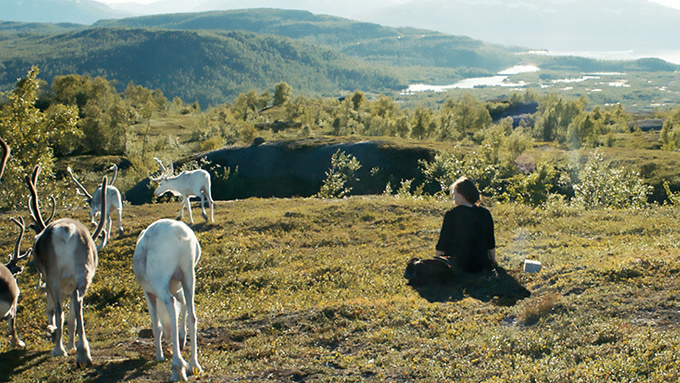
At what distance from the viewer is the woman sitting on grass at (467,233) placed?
13.1 meters

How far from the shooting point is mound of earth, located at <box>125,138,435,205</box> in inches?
2048

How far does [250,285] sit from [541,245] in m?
9.92

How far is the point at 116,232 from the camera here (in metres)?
24.7

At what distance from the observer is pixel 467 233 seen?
43.0 ft

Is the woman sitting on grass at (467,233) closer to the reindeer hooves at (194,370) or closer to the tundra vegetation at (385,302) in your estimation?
the tundra vegetation at (385,302)

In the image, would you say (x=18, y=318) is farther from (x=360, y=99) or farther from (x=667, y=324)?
(x=360, y=99)

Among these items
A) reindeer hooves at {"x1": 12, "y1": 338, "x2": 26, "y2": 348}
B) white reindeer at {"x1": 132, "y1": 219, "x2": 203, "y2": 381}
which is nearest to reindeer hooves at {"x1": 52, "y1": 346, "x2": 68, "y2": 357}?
reindeer hooves at {"x1": 12, "y1": 338, "x2": 26, "y2": 348}

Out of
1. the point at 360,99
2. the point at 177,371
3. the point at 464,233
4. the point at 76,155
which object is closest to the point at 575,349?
the point at 464,233

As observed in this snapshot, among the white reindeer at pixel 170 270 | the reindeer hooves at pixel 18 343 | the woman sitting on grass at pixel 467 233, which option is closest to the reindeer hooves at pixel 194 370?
the white reindeer at pixel 170 270

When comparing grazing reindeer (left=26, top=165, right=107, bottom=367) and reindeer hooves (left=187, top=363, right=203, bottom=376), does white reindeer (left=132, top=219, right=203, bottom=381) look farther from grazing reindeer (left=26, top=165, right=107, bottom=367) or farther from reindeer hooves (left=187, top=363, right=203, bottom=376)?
grazing reindeer (left=26, top=165, right=107, bottom=367)

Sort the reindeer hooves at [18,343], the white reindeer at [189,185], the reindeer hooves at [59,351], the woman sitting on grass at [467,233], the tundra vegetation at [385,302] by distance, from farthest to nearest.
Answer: the white reindeer at [189,185]
the woman sitting on grass at [467,233]
the reindeer hooves at [18,343]
the reindeer hooves at [59,351]
the tundra vegetation at [385,302]

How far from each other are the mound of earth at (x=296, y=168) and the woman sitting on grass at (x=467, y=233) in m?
36.7

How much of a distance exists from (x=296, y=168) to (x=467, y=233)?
44564 mm

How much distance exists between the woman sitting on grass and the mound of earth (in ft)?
120
